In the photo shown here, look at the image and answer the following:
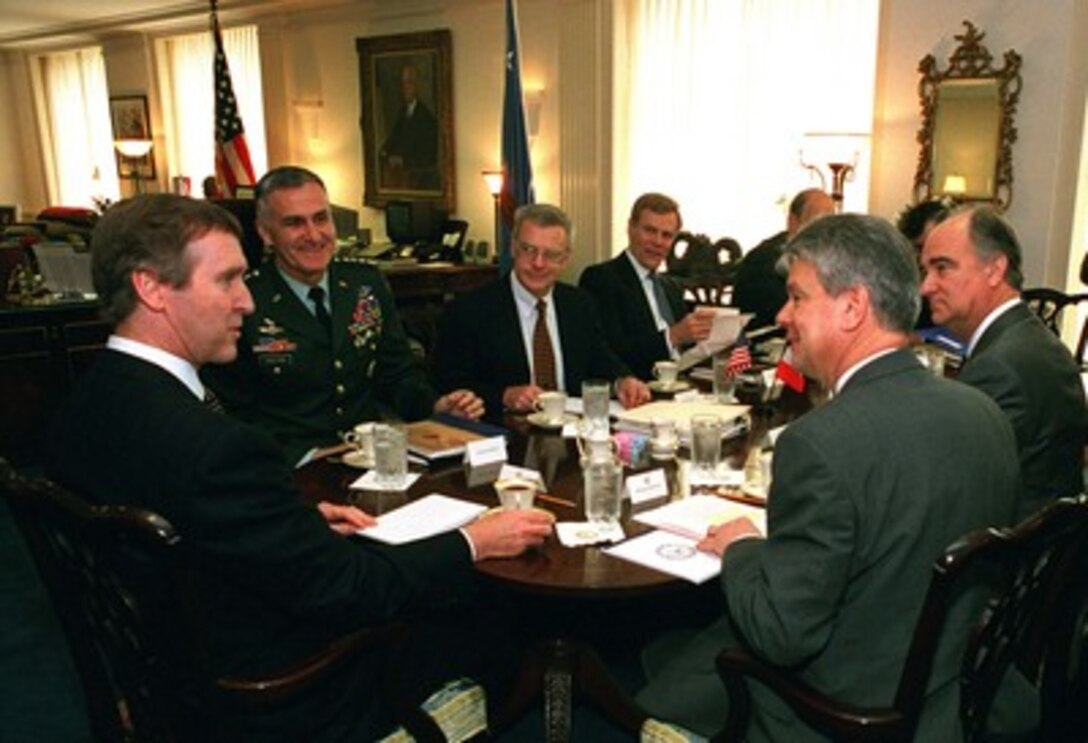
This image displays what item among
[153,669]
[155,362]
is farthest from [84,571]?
[155,362]

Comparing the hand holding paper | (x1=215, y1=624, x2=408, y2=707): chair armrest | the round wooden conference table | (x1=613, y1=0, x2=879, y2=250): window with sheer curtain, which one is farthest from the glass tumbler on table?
(x1=613, y1=0, x2=879, y2=250): window with sheer curtain

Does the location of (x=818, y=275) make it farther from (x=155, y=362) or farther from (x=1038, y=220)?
(x=1038, y=220)

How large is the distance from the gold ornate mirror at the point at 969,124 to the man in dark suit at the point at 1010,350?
9.29ft

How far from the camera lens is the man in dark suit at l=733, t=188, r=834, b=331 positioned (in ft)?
13.8

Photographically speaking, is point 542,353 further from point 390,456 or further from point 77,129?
point 77,129

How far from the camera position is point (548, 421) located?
8.48 feet

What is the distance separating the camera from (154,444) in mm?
1349

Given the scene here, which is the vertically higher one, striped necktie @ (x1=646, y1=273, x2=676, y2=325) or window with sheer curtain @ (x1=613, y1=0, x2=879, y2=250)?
window with sheer curtain @ (x1=613, y1=0, x2=879, y2=250)

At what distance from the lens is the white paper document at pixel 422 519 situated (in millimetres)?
Result: 1807

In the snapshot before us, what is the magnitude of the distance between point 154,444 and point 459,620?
102cm

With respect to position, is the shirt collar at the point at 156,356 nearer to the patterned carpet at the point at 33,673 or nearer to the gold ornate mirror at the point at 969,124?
the patterned carpet at the point at 33,673

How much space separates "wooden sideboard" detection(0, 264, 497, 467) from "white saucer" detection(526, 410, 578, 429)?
2147 millimetres

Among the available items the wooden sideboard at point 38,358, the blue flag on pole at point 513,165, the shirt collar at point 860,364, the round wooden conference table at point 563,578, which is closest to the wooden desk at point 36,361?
the wooden sideboard at point 38,358

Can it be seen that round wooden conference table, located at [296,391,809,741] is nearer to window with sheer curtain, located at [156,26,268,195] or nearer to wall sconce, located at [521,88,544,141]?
wall sconce, located at [521,88,544,141]
